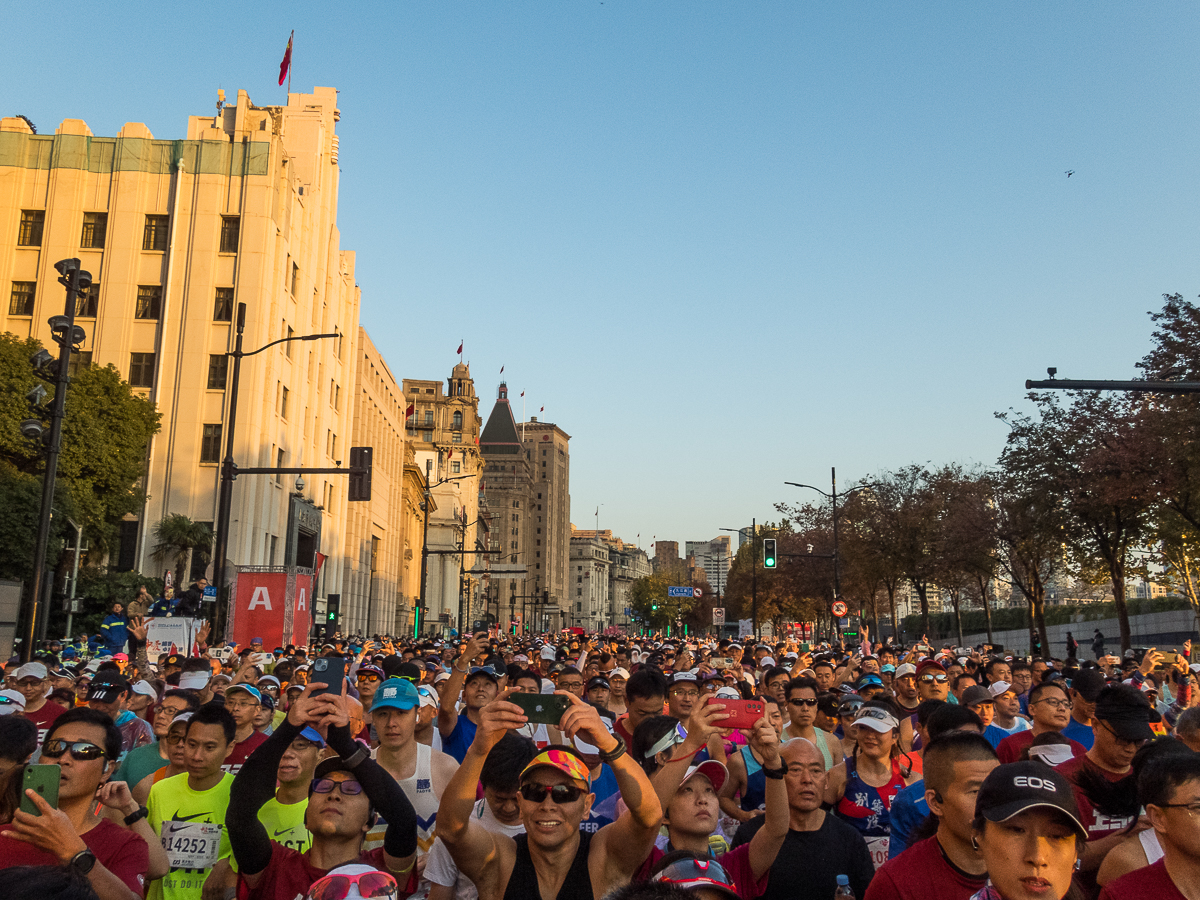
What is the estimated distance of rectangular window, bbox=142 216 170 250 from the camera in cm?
4588

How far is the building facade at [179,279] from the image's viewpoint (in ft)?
143

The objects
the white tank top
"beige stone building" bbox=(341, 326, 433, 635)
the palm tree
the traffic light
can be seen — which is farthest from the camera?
"beige stone building" bbox=(341, 326, 433, 635)

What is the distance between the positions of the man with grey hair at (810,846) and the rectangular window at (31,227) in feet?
163

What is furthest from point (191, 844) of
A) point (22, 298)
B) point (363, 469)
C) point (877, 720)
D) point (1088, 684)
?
point (22, 298)

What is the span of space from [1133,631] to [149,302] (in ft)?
167

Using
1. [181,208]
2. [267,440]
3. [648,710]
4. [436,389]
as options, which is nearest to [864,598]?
[267,440]

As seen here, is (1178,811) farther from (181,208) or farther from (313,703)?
(181,208)

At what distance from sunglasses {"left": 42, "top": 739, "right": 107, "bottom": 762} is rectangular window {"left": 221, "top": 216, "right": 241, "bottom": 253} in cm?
4506

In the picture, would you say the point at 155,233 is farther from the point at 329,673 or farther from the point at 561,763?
the point at 561,763

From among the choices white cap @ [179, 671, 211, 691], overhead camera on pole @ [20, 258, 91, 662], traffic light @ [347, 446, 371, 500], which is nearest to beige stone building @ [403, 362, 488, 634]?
traffic light @ [347, 446, 371, 500]

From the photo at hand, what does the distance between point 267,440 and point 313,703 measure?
43.4 metres

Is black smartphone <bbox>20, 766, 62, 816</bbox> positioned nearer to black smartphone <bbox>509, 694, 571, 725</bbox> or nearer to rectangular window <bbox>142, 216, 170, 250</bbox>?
black smartphone <bbox>509, 694, 571, 725</bbox>

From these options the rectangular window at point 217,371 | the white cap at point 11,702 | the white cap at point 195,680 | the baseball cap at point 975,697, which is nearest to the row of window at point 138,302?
the rectangular window at point 217,371

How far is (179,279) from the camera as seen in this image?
45.2 m
